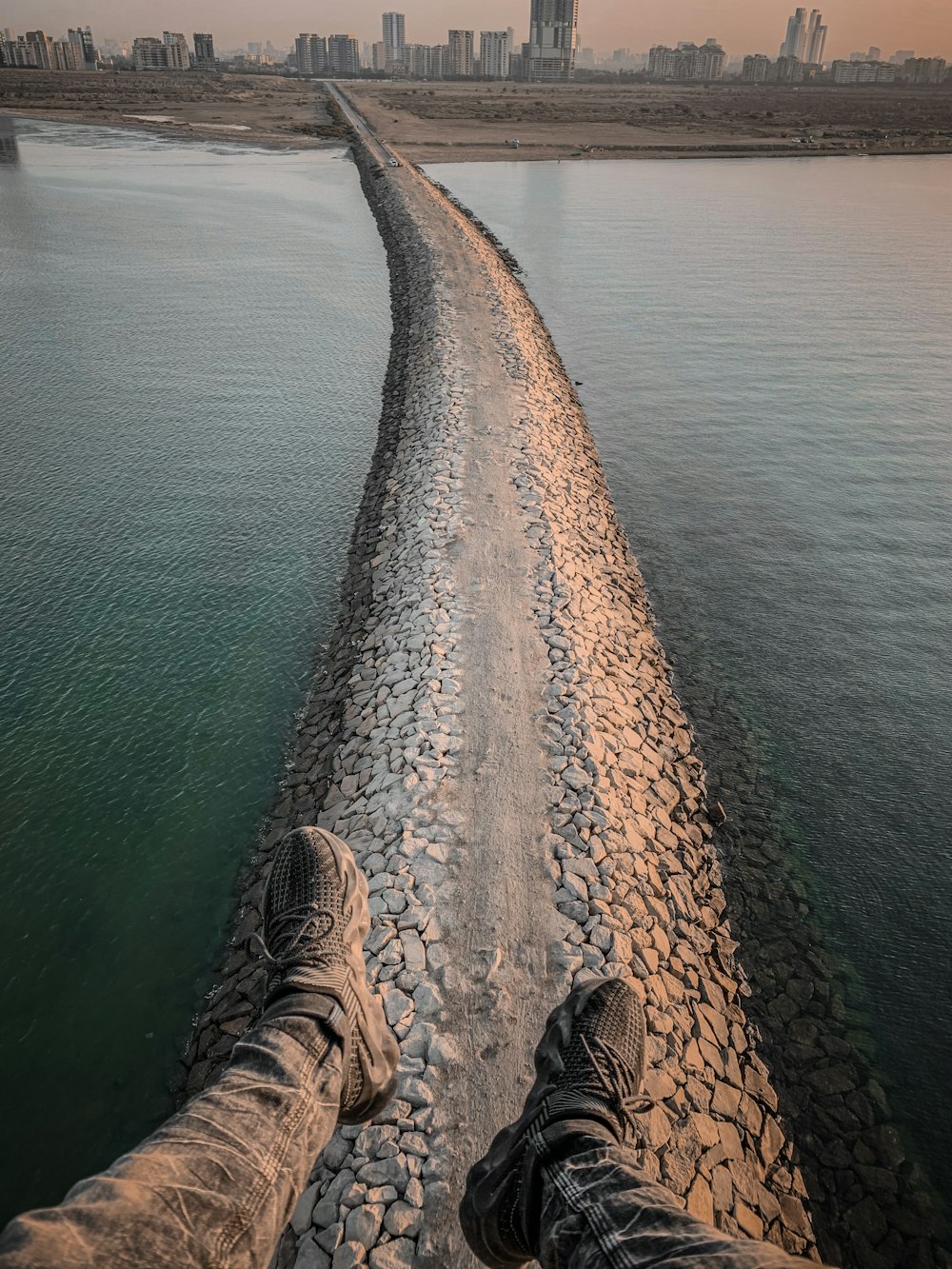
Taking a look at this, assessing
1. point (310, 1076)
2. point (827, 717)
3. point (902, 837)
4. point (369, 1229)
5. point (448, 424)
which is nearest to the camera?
point (310, 1076)

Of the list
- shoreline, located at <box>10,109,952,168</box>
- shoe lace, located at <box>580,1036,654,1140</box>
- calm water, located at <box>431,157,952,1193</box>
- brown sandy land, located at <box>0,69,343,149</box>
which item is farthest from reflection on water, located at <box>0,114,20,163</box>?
shoe lace, located at <box>580,1036,654,1140</box>

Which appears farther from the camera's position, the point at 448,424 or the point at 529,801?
the point at 448,424

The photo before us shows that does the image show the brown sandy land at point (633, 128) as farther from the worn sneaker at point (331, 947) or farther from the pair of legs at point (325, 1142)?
the pair of legs at point (325, 1142)

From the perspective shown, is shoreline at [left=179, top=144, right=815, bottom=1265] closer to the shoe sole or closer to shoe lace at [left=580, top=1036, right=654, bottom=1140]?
shoe lace at [left=580, top=1036, right=654, bottom=1140]

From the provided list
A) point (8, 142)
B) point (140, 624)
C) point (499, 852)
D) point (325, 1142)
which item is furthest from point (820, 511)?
point (8, 142)

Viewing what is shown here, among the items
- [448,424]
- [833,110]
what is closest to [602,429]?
[448,424]

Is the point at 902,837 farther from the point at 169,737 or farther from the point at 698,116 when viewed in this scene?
the point at 698,116

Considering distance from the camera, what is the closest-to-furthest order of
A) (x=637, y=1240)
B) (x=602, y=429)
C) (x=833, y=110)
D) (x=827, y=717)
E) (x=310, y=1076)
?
1. (x=637, y=1240)
2. (x=310, y=1076)
3. (x=827, y=717)
4. (x=602, y=429)
5. (x=833, y=110)
